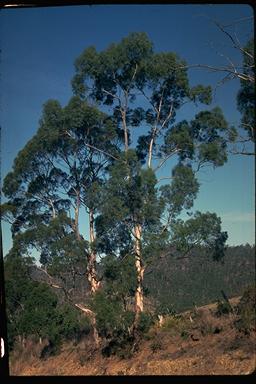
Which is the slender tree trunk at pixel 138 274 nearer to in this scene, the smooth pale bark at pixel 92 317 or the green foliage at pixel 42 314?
the smooth pale bark at pixel 92 317

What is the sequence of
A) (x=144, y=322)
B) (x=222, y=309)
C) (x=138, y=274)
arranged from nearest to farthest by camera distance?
(x=222, y=309) → (x=144, y=322) → (x=138, y=274)

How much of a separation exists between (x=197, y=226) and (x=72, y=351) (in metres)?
2.46

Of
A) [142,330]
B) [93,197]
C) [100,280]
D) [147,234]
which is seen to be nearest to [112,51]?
[93,197]

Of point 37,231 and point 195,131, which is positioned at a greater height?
point 195,131

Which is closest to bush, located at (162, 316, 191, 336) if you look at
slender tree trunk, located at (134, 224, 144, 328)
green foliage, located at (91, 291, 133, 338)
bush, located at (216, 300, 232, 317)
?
slender tree trunk, located at (134, 224, 144, 328)

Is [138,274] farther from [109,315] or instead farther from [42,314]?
[42,314]

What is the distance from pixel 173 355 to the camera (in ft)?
20.2

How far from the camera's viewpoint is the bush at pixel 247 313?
4595mm

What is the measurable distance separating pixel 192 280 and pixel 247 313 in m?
1.86

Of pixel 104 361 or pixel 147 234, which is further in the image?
pixel 147 234

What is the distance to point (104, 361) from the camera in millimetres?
5254

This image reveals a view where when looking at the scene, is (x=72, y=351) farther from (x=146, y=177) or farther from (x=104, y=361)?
(x=146, y=177)

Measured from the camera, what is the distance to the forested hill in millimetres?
5781

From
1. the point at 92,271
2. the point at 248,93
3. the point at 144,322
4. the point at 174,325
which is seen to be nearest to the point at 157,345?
the point at 144,322
